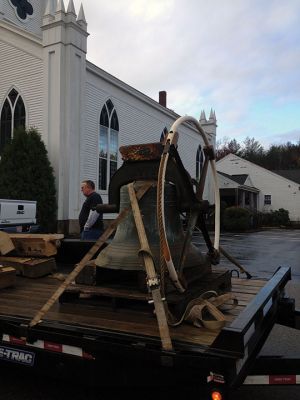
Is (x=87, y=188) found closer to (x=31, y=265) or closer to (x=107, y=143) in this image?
(x=31, y=265)

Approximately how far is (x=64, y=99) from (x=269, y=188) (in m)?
34.6

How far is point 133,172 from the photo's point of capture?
4086mm

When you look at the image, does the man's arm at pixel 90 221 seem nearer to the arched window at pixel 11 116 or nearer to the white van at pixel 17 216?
the white van at pixel 17 216

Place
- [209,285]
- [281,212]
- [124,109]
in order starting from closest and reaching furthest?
[209,285] → [124,109] → [281,212]

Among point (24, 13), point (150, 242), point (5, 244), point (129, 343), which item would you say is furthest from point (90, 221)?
point (24, 13)

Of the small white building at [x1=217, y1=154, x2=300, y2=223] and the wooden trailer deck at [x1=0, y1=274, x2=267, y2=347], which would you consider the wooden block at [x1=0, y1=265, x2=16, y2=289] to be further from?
the small white building at [x1=217, y1=154, x2=300, y2=223]

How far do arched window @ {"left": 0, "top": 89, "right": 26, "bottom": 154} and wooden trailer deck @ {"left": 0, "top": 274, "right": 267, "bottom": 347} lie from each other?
14670 mm

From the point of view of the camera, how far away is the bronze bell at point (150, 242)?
12.9 ft

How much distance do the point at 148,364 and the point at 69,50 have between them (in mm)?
15904

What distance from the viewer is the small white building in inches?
1836

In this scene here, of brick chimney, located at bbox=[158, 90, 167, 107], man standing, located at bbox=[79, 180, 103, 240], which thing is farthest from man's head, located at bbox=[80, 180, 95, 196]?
brick chimney, located at bbox=[158, 90, 167, 107]

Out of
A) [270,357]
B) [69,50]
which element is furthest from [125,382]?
[69,50]

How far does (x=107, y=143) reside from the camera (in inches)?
802

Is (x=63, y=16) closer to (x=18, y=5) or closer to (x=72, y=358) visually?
(x=18, y=5)
